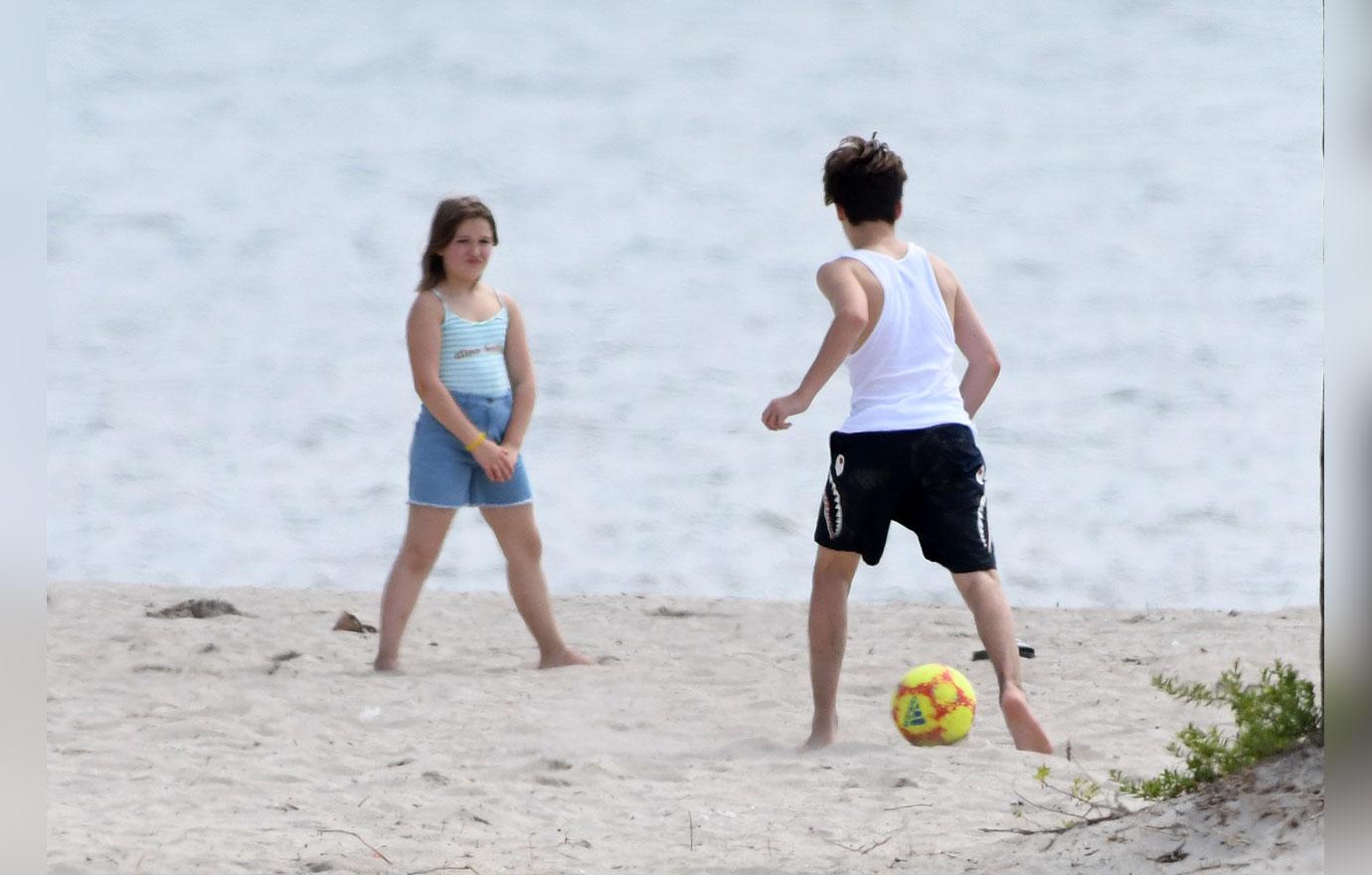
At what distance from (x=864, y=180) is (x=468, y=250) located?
66.0 inches

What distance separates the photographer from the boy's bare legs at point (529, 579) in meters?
6.07

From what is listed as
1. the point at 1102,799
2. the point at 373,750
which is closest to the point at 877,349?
the point at 1102,799

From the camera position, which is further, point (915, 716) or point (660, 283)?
point (660, 283)

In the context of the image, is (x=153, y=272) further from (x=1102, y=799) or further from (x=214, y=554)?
(x=1102, y=799)

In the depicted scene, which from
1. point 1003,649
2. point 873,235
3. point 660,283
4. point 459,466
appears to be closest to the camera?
point 1003,649

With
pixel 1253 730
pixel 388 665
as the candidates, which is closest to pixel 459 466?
pixel 388 665

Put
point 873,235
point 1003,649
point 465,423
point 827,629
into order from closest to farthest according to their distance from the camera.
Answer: point 1003,649, point 827,629, point 873,235, point 465,423

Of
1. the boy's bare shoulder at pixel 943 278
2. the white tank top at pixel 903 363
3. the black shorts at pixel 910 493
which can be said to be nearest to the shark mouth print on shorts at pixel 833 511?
the black shorts at pixel 910 493

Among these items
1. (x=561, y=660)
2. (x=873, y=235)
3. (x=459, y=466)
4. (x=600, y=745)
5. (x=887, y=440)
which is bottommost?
(x=600, y=745)

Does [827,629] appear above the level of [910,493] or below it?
below

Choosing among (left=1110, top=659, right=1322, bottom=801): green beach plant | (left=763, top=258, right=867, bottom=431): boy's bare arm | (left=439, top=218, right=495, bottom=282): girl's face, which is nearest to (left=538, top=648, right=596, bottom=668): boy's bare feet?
(left=439, top=218, right=495, bottom=282): girl's face

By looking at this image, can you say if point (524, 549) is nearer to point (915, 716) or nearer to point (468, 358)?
point (468, 358)

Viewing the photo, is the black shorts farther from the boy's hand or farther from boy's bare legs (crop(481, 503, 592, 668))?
boy's bare legs (crop(481, 503, 592, 668))

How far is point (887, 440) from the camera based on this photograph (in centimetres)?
474
